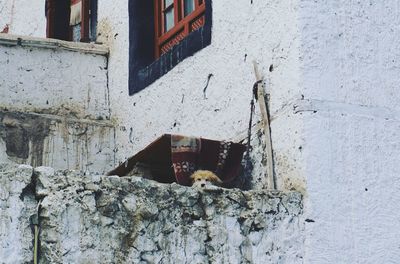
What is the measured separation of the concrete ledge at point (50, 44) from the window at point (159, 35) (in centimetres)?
51

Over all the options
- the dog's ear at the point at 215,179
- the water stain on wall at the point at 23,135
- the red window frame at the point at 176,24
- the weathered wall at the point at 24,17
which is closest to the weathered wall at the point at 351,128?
the dog's ear at the point at 215,179

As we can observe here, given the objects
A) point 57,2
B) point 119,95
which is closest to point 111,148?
point 119,95

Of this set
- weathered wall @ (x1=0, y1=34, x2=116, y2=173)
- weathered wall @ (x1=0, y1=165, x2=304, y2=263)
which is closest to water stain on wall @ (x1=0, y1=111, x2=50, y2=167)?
weathered wall @ (x1=0, y1=34, x2=116, y2=173)

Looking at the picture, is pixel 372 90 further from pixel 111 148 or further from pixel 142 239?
pixel 111 148

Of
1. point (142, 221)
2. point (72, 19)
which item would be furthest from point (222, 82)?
point (72, 19)

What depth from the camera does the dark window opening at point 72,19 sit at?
455 inches

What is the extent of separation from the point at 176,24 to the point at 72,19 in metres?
2.66

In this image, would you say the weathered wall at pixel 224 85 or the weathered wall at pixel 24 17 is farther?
the weathered wall at pixel 24 17

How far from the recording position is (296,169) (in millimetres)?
7488

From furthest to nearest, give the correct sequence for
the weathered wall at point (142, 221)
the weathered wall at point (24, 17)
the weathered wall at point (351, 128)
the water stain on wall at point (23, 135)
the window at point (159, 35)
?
the weathered wall at point (24, 17), the water stain on wall at point (23, 135), the window at point (159, 35), the weathered wall at point (351, 128), the weathered wall at point (142, 221)

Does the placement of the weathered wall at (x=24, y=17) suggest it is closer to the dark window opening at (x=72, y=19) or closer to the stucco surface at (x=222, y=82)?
the dark window opening at (x=72, y=19)

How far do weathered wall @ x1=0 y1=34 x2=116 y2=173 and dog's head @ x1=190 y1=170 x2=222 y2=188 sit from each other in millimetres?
2569

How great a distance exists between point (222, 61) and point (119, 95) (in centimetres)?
198

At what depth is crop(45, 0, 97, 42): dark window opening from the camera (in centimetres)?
1155
